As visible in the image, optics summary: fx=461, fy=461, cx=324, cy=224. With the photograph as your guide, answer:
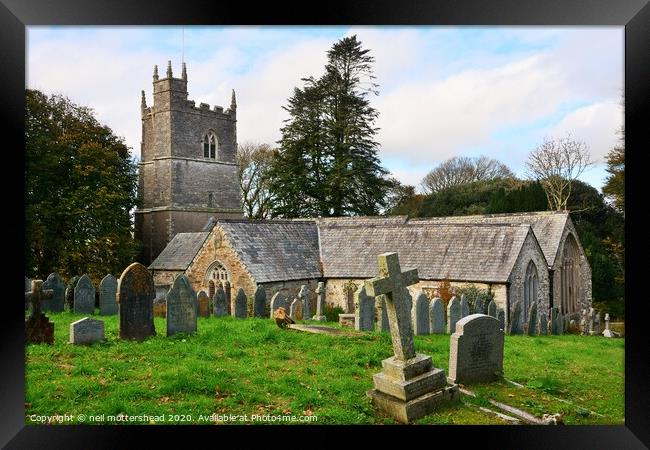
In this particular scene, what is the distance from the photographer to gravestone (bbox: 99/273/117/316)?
8523 millimetres

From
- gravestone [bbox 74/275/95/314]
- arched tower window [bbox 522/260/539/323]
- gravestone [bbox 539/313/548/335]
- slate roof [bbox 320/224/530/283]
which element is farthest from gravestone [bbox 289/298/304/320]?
arched tower window [bbox 522/260/539/323]

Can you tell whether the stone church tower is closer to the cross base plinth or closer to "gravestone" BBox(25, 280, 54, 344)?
"gravestone" BBox(25, 280, 54, 344)

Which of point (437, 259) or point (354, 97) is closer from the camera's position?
point (354, 97)

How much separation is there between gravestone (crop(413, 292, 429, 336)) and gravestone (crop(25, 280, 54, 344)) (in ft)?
19.6

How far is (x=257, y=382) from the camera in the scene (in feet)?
18.7

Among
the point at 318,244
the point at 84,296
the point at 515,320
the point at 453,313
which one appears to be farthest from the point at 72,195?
the point at 515,320

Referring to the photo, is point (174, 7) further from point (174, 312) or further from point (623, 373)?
point (623, 373)

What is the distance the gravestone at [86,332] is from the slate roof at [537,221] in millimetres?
8277

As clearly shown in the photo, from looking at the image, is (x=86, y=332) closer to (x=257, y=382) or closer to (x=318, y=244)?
(x=257, y=382)

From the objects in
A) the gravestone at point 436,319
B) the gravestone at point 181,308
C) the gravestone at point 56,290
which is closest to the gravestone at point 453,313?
the gravestone at point 436,319

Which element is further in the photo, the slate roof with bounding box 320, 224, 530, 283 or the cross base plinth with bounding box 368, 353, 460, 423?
the slate roof with bounding box 320, 224, 530, 283

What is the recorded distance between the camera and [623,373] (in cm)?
612

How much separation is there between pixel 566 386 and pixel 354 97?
6.21 metres
